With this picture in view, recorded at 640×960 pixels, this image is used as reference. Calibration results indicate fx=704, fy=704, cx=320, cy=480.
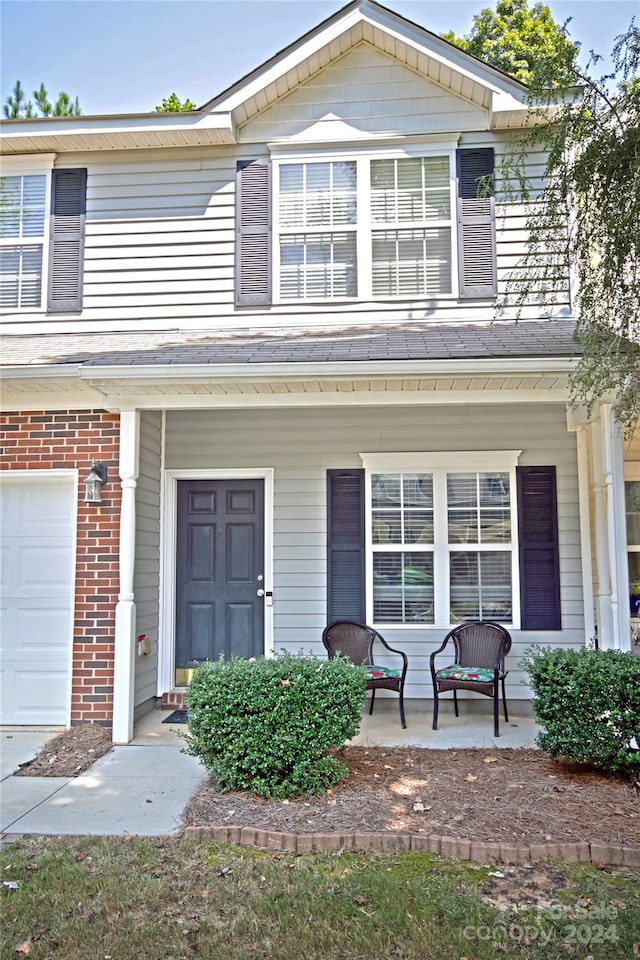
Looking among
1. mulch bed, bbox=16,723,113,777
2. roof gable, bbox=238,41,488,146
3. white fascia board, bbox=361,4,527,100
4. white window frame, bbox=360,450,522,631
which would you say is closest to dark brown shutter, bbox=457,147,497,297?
roof gable, bbox=238,41,488,146

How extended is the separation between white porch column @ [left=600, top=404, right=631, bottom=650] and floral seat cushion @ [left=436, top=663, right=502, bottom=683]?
94 centimetres

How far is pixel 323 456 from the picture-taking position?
21.0 ft

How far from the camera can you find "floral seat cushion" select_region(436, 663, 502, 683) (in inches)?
211

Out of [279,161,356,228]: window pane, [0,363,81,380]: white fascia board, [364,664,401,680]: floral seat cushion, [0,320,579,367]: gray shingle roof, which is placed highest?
[279,161,356,228]: window pane

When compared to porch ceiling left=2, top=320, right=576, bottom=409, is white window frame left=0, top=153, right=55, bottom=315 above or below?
above

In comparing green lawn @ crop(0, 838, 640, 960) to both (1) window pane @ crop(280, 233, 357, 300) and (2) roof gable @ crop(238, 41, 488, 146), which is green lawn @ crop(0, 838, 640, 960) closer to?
(1) window pane @ crop(280, 233, 357, 300)

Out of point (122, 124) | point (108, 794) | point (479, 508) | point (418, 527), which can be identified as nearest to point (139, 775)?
point (108, 794)

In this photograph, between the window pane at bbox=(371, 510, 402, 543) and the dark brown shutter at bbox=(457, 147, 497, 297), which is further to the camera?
the dark brown shutter at bbox=(457, 147, 497, 297)

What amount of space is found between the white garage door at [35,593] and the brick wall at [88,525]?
250mm

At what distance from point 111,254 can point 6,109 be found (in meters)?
11.1

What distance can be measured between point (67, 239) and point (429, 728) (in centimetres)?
559

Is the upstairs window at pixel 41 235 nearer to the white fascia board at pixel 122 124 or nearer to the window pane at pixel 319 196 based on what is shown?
the white fascia board at pixel 122 124

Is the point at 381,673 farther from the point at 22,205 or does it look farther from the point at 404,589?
the point at 22,205

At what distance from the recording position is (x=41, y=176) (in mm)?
6957
